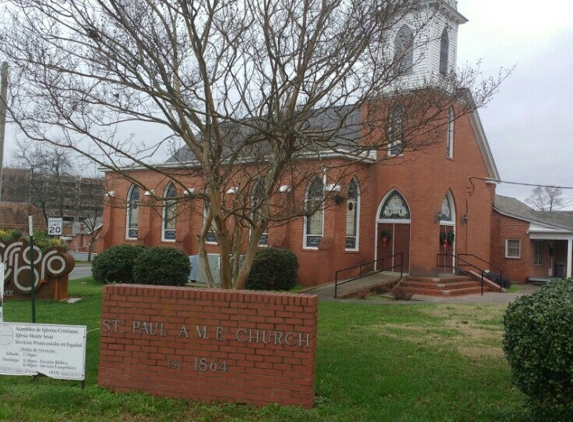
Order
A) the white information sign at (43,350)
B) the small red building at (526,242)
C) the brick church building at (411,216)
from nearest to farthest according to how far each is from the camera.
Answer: the white information sign at (43,350) < the brick church building at (411,216) < the small red building at (526,242)

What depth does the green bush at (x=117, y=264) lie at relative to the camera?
23.2 metres

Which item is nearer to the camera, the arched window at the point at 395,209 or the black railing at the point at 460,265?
the black railing at the point at 460,265

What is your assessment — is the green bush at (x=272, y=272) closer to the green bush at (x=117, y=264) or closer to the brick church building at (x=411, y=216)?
the brick church building at (x=411, y=216)

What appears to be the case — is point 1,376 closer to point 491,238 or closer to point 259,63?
point 259,63

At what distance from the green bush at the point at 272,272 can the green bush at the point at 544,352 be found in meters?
15.3

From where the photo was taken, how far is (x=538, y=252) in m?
30.9

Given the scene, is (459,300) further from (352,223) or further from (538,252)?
(538,252)

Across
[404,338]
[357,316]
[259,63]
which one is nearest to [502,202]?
[357,316]

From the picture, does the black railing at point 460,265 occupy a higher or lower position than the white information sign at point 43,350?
higher

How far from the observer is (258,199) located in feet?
34.4

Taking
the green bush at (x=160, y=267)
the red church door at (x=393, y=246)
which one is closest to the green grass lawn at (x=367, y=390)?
the green bush at (x=160, y=267)

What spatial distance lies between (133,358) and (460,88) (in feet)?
21.9

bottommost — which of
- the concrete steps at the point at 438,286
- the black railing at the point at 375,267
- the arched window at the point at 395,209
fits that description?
the concrete steps at the point at 438,286

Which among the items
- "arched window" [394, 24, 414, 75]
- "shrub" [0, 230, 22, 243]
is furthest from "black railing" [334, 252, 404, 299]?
"arched window" [394, 24, 414, 75]
